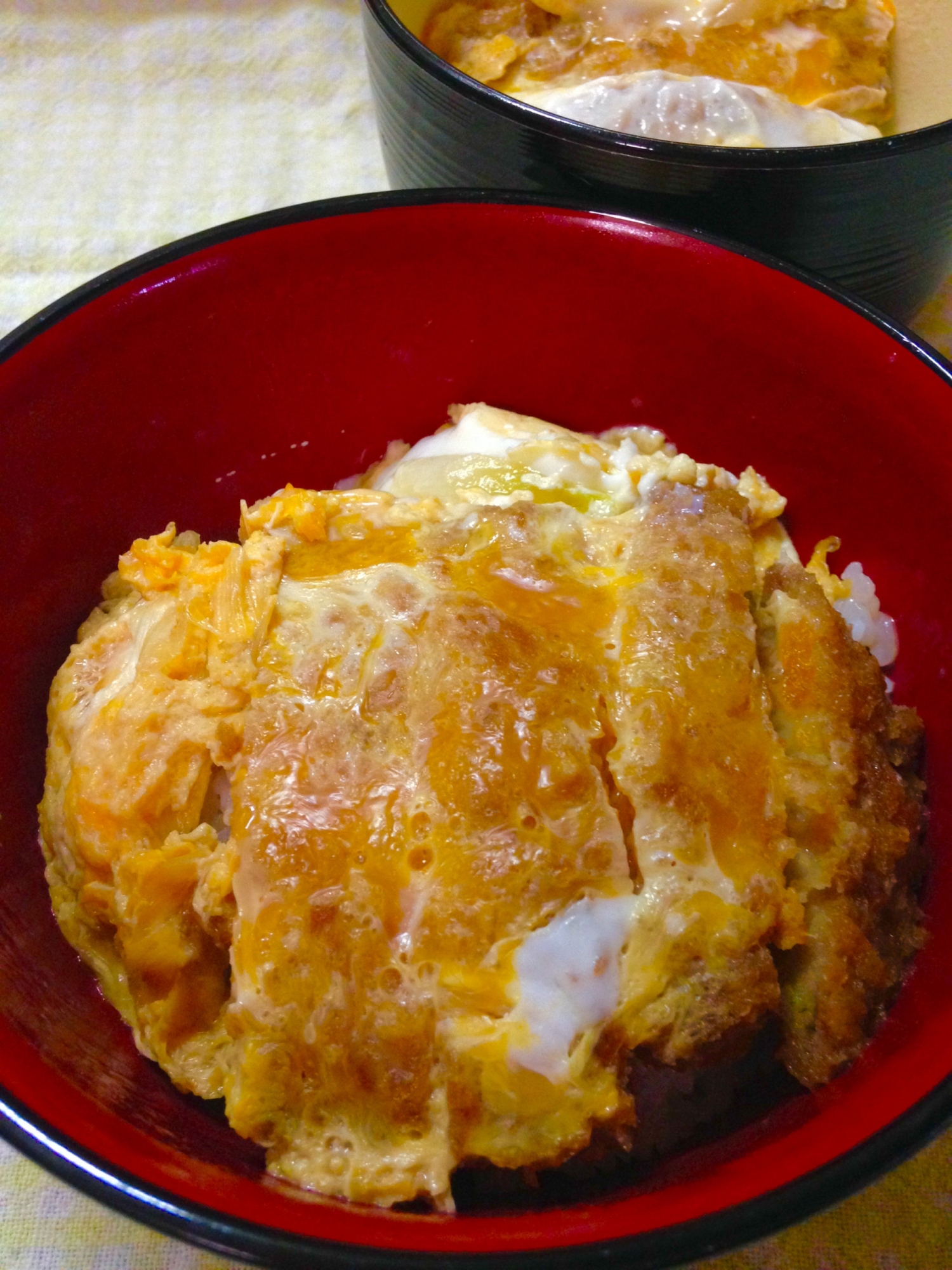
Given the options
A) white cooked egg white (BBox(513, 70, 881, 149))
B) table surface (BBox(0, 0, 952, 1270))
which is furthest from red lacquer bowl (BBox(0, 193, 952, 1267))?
table surface (BBox(0, 0, 952, 1270))

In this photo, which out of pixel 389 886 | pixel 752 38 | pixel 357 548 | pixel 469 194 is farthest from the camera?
pixel 752 38

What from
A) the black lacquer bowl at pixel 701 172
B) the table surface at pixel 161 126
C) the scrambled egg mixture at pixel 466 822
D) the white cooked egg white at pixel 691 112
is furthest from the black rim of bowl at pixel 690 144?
the table surface at pixel 161 126

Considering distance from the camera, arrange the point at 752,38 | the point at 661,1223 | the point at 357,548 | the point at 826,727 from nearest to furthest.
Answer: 1. the point at 661,1223
2. the point at 826,727
3. the point at 357,548
4. the point at 752,38

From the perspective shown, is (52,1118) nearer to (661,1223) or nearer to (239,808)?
(239,808)

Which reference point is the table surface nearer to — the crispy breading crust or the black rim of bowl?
the black rim of bowl

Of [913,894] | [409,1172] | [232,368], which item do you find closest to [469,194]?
[232,368]

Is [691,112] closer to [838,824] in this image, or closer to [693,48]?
[693,48]
